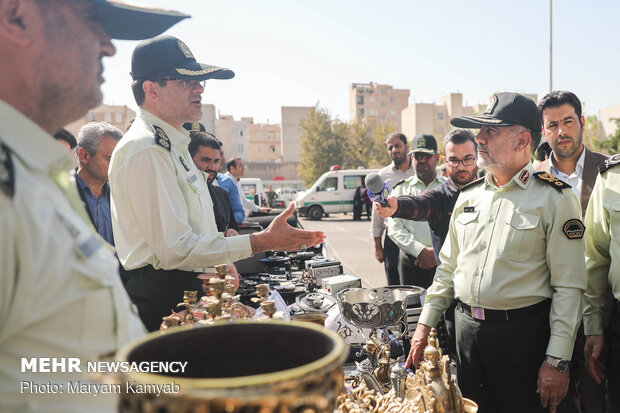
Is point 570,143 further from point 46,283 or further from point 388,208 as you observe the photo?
point 46,283

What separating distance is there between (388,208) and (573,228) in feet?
3.38

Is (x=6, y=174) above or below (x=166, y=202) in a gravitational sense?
above

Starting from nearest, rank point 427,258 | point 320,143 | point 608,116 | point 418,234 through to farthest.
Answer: point 427,258, point 418,234, point 320,143, point 608,116

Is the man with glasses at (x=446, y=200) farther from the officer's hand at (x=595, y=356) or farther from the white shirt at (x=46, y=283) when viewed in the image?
the white shirt at (x=46, y=283)

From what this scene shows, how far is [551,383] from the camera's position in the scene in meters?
1.94

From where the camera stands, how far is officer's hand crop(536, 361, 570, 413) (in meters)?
1.94

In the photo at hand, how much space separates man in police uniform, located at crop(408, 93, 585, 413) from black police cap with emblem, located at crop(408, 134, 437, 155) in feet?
7.23

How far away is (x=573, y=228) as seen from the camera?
1969 millimetres

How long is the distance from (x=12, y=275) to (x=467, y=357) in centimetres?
212

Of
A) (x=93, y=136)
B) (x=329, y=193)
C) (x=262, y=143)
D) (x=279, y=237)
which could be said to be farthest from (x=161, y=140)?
(x=262, y=143)

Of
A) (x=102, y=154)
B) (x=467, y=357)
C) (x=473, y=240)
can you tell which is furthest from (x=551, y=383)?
(x=102, y=154)

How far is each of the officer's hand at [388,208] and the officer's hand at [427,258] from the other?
1.48m

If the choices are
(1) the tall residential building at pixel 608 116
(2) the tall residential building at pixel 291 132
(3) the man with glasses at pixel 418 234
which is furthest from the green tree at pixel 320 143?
(3) the man with glasses at pixel 418 234

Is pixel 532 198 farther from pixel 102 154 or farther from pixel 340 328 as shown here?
pixel 102 154
